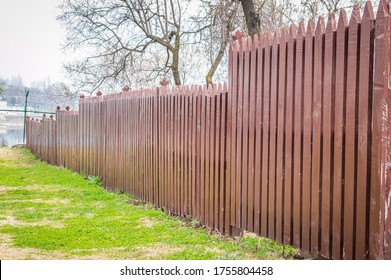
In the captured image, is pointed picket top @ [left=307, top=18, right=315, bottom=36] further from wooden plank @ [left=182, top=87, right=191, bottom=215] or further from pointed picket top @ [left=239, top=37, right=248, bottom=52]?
wooden plank @ [left=182, top=87, right=191, bottom=215]

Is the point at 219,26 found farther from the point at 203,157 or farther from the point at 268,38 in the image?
the point at 268,38

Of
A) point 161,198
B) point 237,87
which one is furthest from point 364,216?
point 161,198

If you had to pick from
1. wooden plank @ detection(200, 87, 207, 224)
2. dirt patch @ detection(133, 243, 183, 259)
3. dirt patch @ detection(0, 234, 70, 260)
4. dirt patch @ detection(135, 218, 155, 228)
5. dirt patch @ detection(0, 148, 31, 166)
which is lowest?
dirt patch @ detection(0, 234, 70, 260)

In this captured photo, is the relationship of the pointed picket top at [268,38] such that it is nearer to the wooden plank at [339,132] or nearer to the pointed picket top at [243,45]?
the pointed picket top at [243,45]

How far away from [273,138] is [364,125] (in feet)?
3.58

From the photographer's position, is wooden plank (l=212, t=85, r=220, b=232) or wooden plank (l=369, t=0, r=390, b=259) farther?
wooden plank (l=212, t=85, r=220, b=232)

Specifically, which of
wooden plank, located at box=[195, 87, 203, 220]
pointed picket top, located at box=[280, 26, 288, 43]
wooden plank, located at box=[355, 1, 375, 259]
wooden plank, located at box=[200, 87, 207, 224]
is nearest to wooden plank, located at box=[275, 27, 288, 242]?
pointed picket top, located at box=[280, 26, 288, 43]

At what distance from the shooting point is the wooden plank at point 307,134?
3986 millimetres

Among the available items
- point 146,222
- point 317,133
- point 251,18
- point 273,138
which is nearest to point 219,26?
point 251,18

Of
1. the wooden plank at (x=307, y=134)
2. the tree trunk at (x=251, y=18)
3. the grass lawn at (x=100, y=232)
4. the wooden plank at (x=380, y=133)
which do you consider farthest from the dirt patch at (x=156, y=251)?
the tree trunk at (x=251, y=18)

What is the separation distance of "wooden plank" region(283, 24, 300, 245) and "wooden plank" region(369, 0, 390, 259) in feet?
2.96

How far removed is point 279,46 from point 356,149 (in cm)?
130

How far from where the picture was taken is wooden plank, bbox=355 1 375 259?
3.44 m

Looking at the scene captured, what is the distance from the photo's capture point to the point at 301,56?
4.09 m
